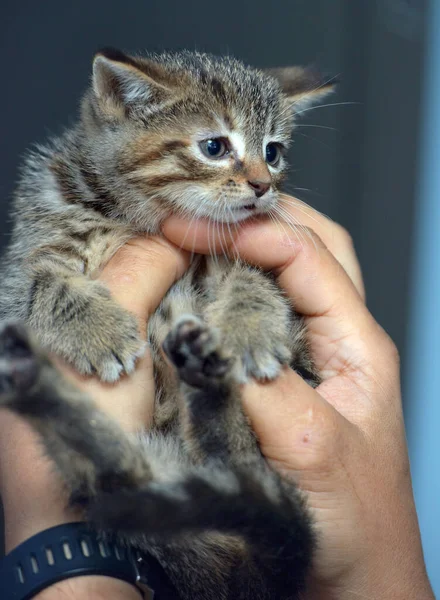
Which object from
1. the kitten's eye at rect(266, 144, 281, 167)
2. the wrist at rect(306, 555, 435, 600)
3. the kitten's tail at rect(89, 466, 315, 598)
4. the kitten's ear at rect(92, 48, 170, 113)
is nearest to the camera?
the kitten's tail at rect(89, 466, 315, 598)

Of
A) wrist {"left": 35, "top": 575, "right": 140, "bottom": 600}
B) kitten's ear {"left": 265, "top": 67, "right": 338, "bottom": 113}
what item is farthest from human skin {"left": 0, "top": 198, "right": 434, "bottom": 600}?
kitten's ear {"left": 265, "top": 67, "right": 338, "bottom": 113}

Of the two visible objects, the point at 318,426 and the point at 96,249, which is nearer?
the point at 318,426

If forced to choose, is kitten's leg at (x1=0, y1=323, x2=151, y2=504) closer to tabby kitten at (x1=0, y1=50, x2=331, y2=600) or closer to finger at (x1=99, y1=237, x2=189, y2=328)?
tabby kitten at (x1=0, y1=50, x2=331, y2=600)

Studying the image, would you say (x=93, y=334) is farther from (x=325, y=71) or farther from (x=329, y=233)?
(x=325, y=71)

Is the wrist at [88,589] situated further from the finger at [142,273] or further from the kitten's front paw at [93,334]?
the finger at [142,273]

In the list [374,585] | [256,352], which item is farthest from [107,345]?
[374,585]

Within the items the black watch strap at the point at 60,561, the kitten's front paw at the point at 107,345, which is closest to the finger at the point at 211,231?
the kitten's front paw at the point at 107,345
